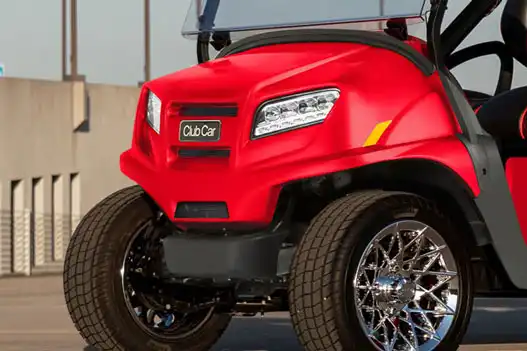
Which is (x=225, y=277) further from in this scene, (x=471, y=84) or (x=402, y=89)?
(x=471, y=84)

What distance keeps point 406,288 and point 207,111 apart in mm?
1084

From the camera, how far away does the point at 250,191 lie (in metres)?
7.12

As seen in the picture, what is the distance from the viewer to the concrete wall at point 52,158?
33.3 metres

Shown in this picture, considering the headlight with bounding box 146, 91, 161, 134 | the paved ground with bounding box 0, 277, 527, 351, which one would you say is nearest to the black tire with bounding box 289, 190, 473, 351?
the headlight with bounding box 146, 91, 161, 134

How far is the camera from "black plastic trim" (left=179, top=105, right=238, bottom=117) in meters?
7.26

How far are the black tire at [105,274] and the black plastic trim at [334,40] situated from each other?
2.91ft

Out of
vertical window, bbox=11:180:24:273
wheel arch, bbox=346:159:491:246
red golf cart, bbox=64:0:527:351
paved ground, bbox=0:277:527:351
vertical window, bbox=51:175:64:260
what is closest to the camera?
red golf cart, bbox=64:0:527:351

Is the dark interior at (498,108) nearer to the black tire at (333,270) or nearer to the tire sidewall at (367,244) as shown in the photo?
the tire sidewall at (367,244)

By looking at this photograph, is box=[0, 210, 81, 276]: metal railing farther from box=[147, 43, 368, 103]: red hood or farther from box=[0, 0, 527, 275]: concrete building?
box=[147, 43, 368, 103]: red hood

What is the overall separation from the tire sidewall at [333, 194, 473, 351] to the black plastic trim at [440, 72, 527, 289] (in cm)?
16

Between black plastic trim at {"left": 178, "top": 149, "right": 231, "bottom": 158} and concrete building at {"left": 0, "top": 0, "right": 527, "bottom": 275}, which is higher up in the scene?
black plastic trim at {"left": 178, "top": 149, "right": 231, "bottom": 158}

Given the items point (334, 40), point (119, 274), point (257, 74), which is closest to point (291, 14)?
point (334, 40)

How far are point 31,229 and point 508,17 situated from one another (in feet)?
88.0

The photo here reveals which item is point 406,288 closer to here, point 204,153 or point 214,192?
point 214,192
